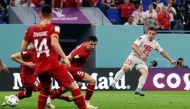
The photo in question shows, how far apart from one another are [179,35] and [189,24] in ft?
3.11

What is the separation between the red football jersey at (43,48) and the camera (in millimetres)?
14055

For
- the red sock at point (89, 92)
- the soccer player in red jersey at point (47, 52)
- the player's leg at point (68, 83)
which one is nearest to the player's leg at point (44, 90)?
the soccer player in red jersey at point (47, 52)

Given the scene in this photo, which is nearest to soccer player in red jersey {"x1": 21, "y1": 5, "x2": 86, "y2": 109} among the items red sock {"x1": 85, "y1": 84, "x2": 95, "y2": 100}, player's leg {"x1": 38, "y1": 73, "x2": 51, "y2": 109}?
player's leg {"x1": 38, "y1": 73, "x2": 51, "y2": 109}

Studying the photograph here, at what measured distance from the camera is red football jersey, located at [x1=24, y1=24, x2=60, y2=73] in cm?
1405

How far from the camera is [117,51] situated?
3284cm

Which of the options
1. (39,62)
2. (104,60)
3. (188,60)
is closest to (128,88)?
(104,60)

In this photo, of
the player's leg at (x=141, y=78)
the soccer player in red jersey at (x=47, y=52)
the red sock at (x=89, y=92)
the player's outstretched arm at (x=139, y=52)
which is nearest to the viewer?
the soccer player in red jersey at (x=47, y=52)

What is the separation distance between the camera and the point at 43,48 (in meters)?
14.1

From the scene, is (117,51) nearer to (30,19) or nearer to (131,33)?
(131,33)

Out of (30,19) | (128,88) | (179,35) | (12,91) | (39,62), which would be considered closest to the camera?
(39,62)

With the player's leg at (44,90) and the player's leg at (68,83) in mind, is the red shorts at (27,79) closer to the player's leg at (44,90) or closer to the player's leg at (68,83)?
the player's leg at (44,90)

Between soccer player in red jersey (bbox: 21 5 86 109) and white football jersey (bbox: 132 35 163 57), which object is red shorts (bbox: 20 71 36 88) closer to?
soccer player in red jersey (bbox: 21 5 86 109)

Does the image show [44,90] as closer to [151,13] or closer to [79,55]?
[79,55]

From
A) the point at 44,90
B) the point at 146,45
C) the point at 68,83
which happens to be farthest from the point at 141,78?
the point at 68,83
